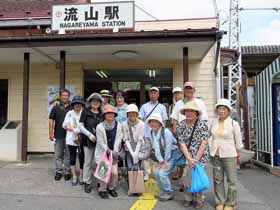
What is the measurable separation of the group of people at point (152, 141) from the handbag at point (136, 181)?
143 millimetres

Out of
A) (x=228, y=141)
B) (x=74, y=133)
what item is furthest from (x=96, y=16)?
(x=228, y=141)

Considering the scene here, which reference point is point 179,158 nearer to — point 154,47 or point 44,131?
point 154,47

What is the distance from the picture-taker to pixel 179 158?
5.82 metres

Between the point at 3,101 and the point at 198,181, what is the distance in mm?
8059

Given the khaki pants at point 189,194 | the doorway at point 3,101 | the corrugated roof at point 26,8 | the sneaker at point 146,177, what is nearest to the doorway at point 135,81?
the doorway at point 3,101

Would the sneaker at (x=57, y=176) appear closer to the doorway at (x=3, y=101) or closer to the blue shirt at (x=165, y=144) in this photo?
the blue shirt at (x=165, y=144)

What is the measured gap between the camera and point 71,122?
21.5 ft

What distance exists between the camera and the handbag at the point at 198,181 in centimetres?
509

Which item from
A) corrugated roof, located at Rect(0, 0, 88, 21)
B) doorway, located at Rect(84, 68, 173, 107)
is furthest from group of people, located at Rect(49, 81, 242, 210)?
corrugated roof, located at Rect(0, 0, 88, 21)

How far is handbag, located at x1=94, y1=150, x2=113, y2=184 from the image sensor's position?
5707mm

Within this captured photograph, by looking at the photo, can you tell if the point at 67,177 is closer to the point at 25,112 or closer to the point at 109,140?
the point at 109,140

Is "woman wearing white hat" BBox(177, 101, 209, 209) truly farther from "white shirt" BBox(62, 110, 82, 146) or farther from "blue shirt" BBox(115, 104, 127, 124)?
"white shirt" BBox(62, 110, 82, 146)

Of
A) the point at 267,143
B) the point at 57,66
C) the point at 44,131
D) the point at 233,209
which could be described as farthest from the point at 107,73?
the point at 233,209

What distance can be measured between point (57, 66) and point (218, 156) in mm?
6808
